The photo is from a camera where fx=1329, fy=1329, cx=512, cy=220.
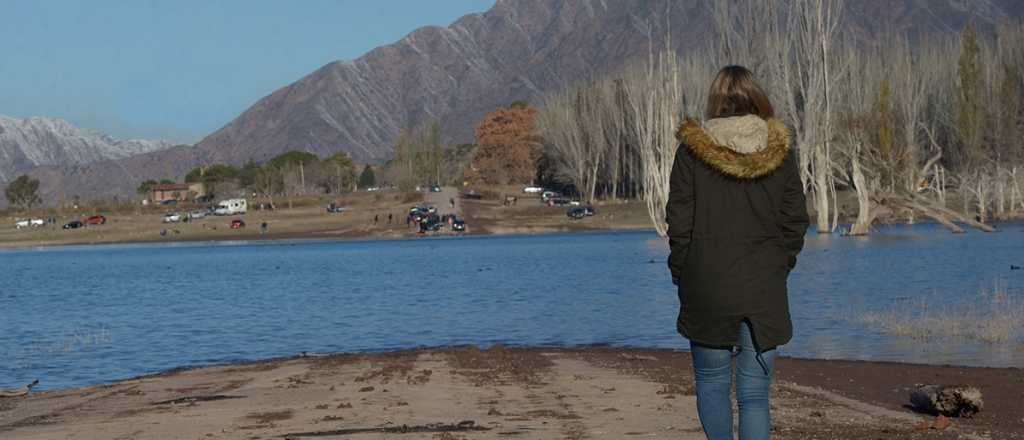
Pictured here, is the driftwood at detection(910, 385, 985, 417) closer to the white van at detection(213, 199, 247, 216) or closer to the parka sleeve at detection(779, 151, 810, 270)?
the parka sleeve at detection(779, 151, 810, 270)

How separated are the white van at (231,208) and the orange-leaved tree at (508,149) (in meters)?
31.9

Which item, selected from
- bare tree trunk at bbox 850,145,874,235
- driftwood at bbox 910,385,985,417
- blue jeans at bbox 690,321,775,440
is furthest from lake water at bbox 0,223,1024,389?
blue jeans at bbox 690,321,775,440

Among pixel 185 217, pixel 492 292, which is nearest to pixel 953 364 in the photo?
pixel 492 292

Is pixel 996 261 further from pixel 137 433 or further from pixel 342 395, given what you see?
pixel 137 433

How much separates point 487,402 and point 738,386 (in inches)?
301

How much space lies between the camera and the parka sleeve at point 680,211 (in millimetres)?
6957

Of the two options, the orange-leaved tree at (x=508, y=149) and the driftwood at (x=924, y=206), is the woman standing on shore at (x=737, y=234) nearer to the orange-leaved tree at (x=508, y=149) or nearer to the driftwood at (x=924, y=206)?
the driftwood at (x=924, y=206)

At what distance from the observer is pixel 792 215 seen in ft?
22.9

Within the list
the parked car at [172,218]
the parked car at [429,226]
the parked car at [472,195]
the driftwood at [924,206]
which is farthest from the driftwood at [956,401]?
the parked car at [472,195]

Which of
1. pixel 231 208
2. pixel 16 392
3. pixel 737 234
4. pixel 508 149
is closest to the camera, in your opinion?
pixel 737 234

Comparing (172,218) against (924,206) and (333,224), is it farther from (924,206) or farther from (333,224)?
(924,206)

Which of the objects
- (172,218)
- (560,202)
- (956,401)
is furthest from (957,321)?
(172,218)

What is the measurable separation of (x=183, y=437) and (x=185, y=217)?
406 ft

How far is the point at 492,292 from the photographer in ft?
147
